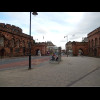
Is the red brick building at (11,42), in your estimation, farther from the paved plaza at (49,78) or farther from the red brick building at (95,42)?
the red brick building at (95,42)

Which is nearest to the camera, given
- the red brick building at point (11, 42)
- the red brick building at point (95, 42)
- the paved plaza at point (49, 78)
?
the paved plaza at point (49, 78)

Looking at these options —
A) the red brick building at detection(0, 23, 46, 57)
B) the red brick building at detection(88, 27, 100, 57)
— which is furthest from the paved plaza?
the red brick building at detection(88, 27, 100, 57)

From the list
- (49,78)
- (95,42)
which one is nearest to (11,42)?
(95,42)

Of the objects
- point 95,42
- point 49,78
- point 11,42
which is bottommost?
point 49,78

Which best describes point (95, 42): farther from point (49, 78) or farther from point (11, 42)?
point (49, 78)

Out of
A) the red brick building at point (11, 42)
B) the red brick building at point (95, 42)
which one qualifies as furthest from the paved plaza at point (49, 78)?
the red brick building at point (95, 42)

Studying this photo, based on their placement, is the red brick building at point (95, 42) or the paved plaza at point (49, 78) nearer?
the paved plaza at point (49, 78)

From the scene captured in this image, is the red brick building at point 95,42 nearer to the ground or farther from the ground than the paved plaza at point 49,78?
farther from the ground

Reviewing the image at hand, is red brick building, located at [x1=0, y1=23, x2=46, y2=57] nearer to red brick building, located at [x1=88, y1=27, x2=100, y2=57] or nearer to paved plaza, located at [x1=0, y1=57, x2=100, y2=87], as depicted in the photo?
paved plaza, located at [x1=0, y1=57, x2=100, y2=87]
